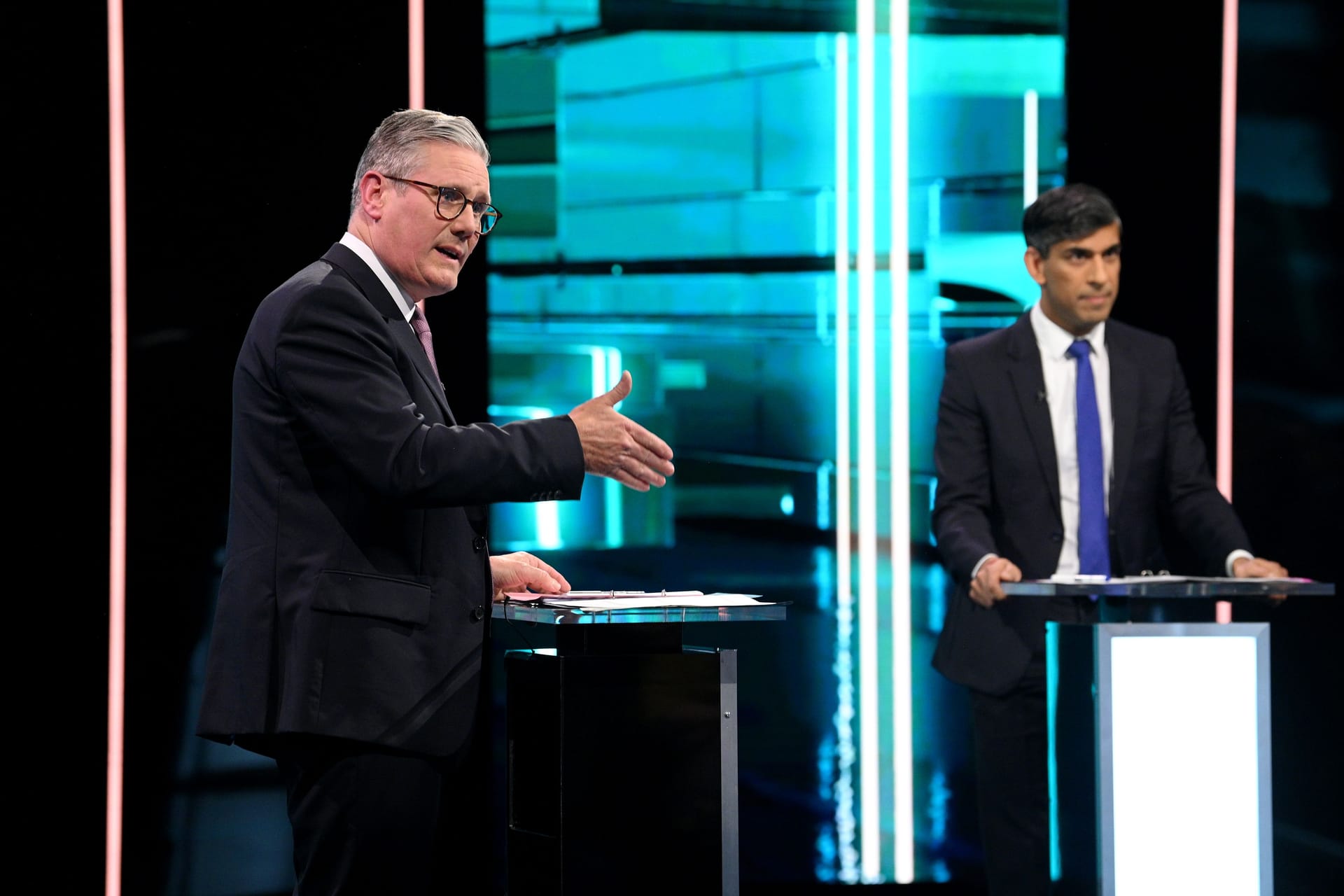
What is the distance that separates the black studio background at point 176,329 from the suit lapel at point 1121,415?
0.66 m

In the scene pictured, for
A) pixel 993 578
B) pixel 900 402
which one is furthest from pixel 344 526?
pixel 900 402

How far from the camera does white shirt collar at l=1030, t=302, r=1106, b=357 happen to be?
3520mm

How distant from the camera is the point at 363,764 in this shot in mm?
2170

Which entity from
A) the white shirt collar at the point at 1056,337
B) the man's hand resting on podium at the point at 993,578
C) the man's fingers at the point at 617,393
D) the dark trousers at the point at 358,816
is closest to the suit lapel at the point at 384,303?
Result: the man's fingers at the point at 617,393

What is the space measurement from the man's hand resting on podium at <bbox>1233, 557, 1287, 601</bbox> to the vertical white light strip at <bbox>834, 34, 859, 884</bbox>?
1.23 meters

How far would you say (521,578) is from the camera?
2.61 meters

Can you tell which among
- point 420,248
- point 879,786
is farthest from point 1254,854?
point 420,248

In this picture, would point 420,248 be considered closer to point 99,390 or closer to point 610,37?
point 99,390

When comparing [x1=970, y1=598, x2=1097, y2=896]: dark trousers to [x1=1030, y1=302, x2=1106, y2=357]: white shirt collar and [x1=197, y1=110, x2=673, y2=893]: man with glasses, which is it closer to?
[x1=1030, y1=302, x2=1106, y2=357]: white shirt collar

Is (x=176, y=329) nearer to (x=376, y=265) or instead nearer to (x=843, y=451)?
(x=376, y=265)

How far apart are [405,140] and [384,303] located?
0.90 feet

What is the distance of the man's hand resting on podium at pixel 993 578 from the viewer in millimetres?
2998

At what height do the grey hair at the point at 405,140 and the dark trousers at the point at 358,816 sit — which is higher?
the grey hair at the point at 405,140

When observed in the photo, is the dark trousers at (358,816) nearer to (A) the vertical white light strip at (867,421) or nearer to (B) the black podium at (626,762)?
(B) the black podium at (626,762)
